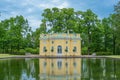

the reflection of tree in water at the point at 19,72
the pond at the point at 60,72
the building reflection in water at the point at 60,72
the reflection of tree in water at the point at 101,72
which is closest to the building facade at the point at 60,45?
the building reflection in water at the point at 60,72

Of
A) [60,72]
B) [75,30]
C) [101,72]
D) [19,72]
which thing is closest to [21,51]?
[75,30]

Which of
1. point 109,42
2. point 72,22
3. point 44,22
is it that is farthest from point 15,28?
point 109,42

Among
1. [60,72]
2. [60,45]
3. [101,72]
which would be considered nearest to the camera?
[101,72]

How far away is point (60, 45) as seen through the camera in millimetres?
46469

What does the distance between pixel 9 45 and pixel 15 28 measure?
3651 mm

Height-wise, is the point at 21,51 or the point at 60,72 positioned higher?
the point at 60,72

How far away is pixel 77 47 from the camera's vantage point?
47.3m

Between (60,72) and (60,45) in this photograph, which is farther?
(60,45)

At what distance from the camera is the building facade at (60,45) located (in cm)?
4625

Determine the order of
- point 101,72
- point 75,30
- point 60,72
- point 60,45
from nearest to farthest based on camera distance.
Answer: point 101,72 → point 60,72 → point 60,45 → point 75,30

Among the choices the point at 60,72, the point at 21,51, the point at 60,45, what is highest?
the point at 60,45

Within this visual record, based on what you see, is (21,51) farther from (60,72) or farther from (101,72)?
(101,72)

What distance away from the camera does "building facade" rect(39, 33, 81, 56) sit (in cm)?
4625

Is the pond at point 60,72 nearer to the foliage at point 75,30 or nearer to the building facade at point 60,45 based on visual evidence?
the building facade at point 60,45
